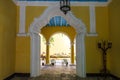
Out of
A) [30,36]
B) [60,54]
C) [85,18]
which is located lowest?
[60,54]

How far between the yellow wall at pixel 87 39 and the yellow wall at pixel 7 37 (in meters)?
0.43

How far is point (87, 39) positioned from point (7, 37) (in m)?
3.50

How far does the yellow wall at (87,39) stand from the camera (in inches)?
324

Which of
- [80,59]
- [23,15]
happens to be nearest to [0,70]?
[23,15]

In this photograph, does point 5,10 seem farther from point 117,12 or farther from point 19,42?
point 117,12

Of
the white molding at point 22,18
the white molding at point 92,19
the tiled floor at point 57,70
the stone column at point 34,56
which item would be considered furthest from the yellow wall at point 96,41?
the white molding at point 22,18

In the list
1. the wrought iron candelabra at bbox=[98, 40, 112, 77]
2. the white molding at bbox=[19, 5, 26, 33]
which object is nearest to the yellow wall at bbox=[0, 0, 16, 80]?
the white molding at bbox=[19, 5, 26, 33]

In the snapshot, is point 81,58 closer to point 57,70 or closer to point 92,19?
point 92,19

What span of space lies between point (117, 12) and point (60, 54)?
1470cm

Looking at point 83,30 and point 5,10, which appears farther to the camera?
point 83,30

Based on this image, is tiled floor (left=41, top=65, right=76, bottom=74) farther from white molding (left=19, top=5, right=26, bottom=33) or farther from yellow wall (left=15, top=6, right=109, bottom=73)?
white molding (left=19, top=5, right=26, bottom=33)

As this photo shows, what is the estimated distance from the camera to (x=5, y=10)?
6.70m

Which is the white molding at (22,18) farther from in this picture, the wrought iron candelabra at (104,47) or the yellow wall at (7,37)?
the wrought iron candelabra at (104,47)

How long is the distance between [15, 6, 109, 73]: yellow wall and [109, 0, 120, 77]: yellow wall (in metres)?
0.44
